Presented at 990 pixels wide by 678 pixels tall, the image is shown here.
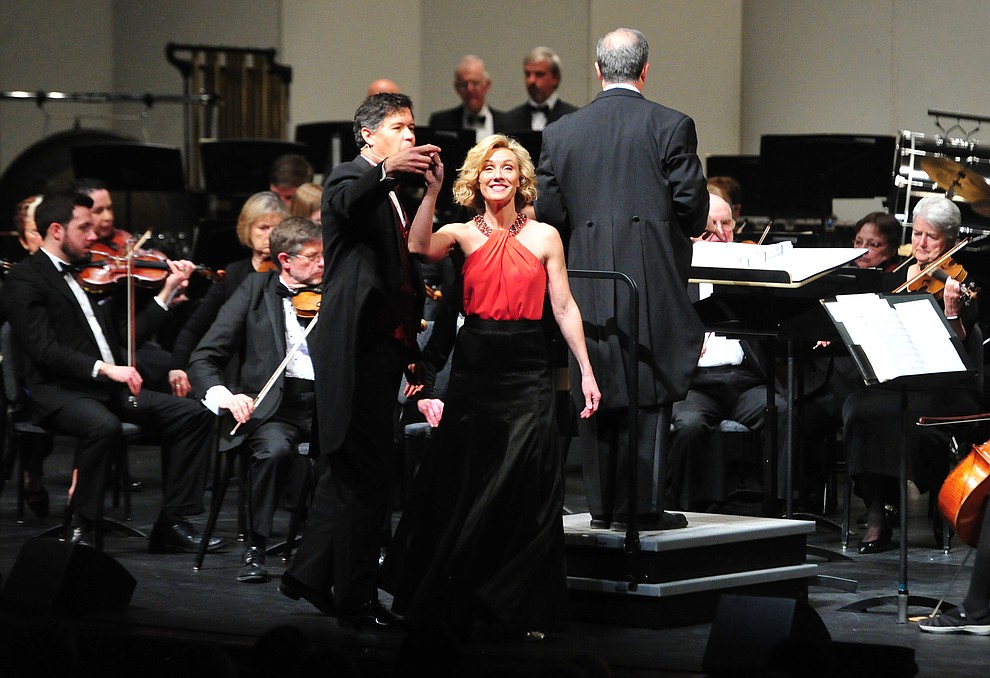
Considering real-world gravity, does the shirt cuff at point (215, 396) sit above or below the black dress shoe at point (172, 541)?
above

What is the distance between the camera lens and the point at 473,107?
27.7 feet

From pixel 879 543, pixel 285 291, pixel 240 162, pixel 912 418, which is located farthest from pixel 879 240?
pixel 240 162

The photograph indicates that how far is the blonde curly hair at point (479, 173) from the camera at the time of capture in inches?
167

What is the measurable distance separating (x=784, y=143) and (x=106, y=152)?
3674 mm

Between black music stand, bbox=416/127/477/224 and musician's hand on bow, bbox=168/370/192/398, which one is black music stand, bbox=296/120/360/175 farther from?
musician's hand on bow, bbox=168/370/192/398

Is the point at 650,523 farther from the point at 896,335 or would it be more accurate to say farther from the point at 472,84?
the point at 472,84

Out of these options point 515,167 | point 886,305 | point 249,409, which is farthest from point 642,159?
point 249,409

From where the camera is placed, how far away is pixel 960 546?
5.74m

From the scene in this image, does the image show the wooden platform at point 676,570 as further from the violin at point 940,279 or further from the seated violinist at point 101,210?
the seated violinist at point 101,210

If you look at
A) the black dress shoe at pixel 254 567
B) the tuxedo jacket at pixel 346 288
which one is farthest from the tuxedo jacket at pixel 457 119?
the tuxedo jacket at pixel 346 288

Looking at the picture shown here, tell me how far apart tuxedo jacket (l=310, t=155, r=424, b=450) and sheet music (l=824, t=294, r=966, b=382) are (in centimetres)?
128

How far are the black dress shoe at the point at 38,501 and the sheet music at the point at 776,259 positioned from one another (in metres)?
3.15

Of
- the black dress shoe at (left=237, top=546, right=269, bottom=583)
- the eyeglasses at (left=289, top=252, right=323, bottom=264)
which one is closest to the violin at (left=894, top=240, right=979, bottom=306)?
the eyeglasses at (left=289, top=252, right=323, bottom=264)

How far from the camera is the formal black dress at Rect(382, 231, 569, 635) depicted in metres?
4.07
